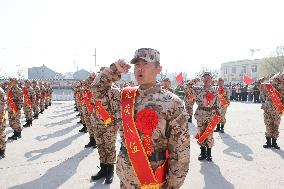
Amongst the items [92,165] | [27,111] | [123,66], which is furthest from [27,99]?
[123,66]

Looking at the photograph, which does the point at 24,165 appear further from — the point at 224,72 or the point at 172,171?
the point at 224,72

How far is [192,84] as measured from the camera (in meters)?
11.4

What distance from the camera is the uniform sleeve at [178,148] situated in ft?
9.80

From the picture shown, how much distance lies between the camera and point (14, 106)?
1098cm

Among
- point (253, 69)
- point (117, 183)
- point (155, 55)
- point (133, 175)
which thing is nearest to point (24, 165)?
point (117, 183)

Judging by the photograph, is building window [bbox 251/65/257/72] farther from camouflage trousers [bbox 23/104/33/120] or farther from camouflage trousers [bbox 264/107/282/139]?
camouflage trousers [bbox 264/107/282/139]

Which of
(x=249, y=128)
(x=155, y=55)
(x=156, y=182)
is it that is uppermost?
(x=155, y=55)

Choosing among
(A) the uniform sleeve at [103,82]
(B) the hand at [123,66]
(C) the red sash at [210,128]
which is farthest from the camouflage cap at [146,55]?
(C) the red sash at [210,128]

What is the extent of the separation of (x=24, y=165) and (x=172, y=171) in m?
5.79

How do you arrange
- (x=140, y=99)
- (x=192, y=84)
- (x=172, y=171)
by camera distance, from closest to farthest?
1. (x=172, y=171)
2. (x=140, y=99)
3. (x=192, y=84)

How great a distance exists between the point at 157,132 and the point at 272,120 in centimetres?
706

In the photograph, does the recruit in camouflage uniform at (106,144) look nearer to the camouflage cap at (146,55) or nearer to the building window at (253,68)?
the camouflage cap at (146,55)

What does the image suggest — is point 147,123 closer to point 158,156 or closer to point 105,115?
point 158,156

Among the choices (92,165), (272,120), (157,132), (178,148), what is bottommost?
(92,165)
